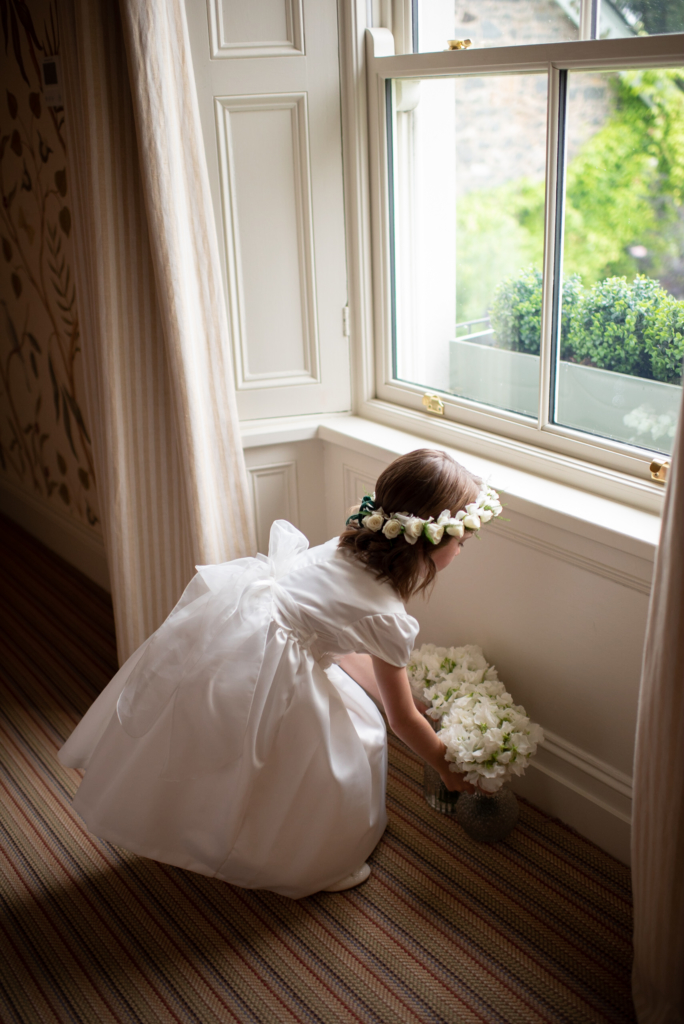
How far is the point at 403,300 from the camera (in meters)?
2.33

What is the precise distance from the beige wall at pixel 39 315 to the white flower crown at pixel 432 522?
1427 millimetres

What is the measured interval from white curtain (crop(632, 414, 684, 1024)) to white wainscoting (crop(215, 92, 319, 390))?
135cm

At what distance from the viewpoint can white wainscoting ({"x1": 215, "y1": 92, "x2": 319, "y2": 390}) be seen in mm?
2141

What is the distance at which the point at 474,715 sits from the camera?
5.94 feet

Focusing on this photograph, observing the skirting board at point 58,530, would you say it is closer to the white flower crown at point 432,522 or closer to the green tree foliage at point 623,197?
the white flower crown at point 432,522

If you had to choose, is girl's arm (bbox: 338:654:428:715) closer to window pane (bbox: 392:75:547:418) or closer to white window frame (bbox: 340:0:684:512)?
white window frame (bbox: 340:0:684:512)

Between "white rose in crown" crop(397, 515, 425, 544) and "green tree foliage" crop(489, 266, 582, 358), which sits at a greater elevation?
"green tree foliage" crop(489, 266, 582, 358)

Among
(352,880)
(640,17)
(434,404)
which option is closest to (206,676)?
(352,880)

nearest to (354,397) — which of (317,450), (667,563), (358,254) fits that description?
(317,450)

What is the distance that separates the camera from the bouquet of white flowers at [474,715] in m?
1.73

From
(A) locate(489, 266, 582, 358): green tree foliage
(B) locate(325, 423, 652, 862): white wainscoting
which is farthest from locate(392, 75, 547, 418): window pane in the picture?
(B) locate(325, 423, 652, 862): white wainscoting

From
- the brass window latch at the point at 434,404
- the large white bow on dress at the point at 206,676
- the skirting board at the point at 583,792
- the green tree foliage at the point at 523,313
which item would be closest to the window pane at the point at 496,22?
the green tree foliage at the point at 523,313

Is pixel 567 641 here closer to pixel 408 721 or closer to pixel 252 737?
pixel 408 721

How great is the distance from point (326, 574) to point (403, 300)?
38.8 inches
